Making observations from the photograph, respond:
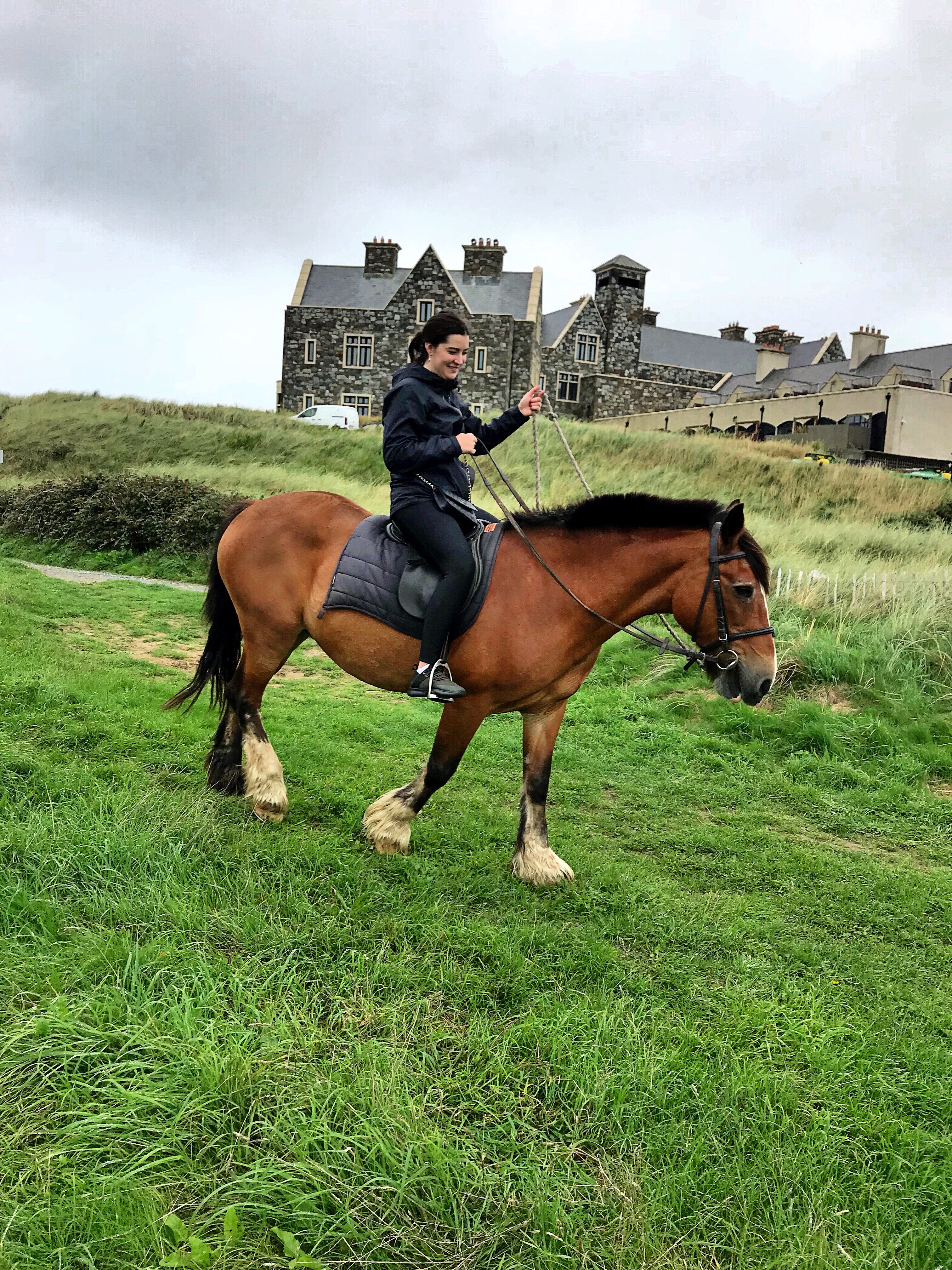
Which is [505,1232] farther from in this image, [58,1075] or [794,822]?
[794,822]

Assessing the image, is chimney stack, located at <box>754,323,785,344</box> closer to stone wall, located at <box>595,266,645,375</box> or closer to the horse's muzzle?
stone wall, located at <box>595,266,645,375</box>

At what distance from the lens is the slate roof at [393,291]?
4566 cm

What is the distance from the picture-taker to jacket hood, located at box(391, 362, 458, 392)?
165 inches

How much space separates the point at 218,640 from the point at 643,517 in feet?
9.45

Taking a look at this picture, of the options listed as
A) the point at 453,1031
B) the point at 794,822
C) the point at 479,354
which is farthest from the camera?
the point at 479,354

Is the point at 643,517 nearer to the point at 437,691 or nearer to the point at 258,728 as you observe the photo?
the point at 437,691

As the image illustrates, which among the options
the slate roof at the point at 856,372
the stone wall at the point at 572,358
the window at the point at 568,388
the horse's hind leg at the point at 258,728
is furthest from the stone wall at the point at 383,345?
the horse's hind leg at the point at 258,728

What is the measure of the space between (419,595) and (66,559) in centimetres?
1333

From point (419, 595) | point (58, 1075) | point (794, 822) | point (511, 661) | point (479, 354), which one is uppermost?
point (479, 354)

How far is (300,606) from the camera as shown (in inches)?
192

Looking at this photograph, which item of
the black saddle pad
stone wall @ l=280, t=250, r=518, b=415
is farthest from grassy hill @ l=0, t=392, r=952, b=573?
stone wall @ l=280, t=250, r=518, b=415

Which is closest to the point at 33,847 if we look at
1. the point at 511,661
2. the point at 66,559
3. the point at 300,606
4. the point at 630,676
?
the point at 300,606

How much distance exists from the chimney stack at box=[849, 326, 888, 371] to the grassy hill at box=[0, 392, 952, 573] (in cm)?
2384

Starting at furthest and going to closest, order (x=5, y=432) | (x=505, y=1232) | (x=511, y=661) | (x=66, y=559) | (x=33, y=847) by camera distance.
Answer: (x=5, y=432) → (x=66, y=559) → (x=511, y=661) → (x=33, y=847) → (x=505, y=1232)
